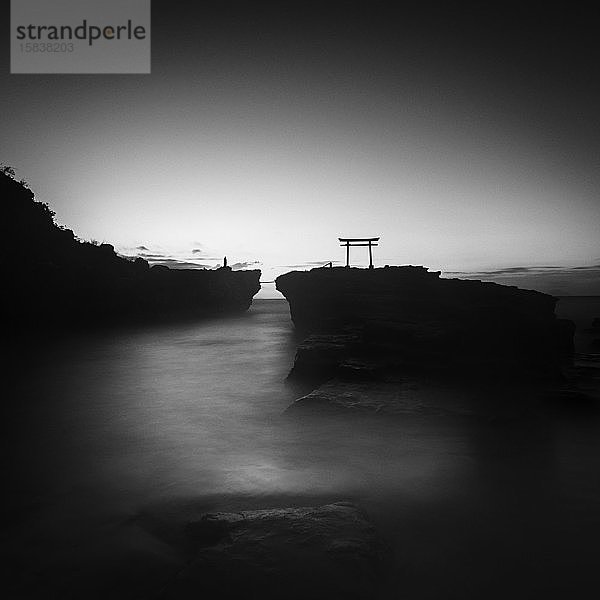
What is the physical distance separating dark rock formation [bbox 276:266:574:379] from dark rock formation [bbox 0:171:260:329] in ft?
79.3

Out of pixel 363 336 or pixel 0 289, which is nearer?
pixel 363 336

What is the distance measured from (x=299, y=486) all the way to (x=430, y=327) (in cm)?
983

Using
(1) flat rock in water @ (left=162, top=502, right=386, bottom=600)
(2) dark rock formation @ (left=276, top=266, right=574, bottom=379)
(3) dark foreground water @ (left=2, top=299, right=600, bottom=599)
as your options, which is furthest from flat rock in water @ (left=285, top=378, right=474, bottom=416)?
(1) flat rock in water @ (left=162, top=502, right=386, bottom=600)

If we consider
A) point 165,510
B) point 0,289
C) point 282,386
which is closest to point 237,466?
point 165,510

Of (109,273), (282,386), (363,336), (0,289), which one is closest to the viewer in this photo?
(363,336)

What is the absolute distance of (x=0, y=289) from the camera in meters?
31.0

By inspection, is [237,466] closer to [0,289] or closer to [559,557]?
[559,557]

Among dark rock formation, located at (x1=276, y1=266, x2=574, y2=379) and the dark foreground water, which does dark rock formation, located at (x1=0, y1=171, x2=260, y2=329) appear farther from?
dark rock formation, located at (x1=276, y1=266, x2=574, y2=379)

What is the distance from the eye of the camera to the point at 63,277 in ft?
112

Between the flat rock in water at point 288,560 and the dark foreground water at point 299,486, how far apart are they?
0.65 m

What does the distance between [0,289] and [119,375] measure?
1961 cm

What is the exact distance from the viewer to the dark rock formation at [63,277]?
3165 centimetres

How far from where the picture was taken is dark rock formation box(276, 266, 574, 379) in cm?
1372

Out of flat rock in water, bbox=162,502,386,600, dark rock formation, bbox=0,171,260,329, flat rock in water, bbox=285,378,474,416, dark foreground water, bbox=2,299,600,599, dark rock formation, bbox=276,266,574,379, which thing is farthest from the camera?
dark rock formation, bbox=0,171,260,329
